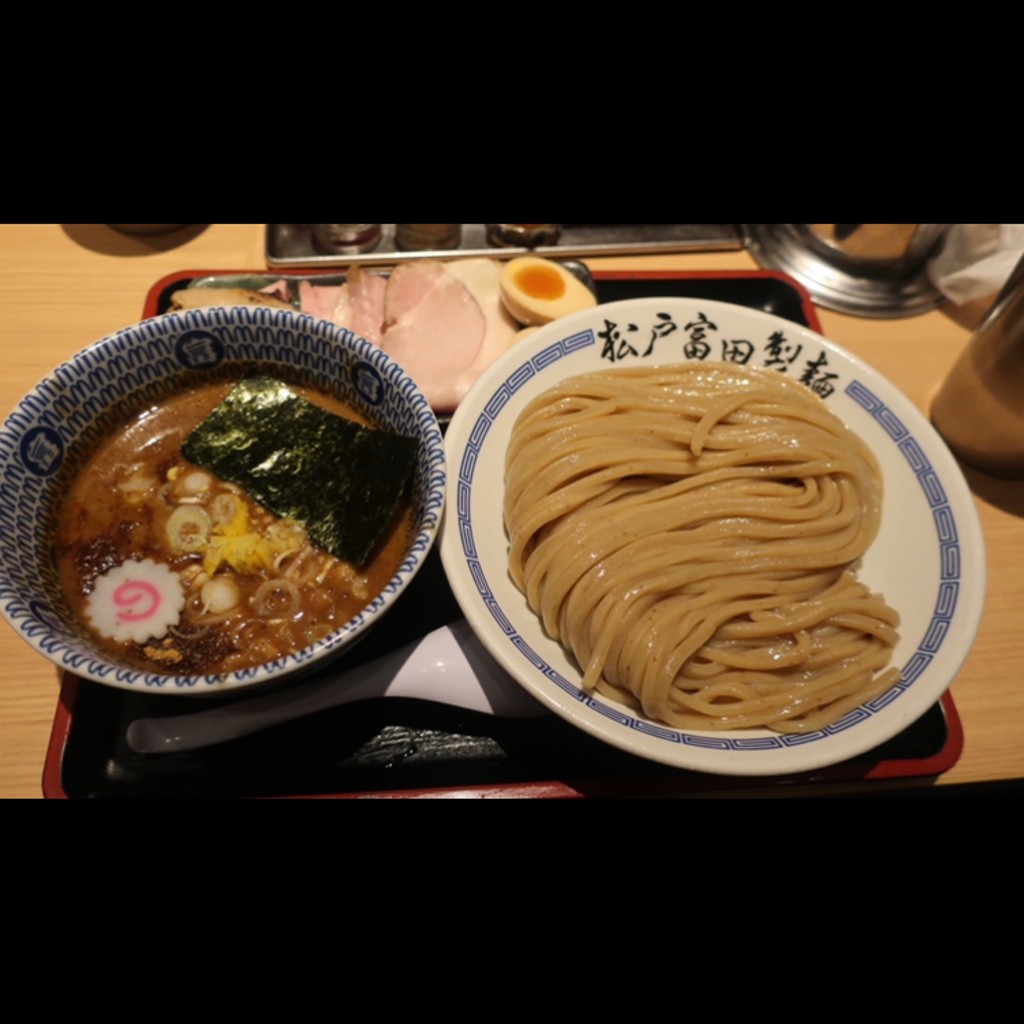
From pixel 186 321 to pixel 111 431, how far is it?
33 centimetres

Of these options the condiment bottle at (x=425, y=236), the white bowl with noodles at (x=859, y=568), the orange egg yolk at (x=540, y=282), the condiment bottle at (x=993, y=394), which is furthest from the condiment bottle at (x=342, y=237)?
the condiment bottle at (x=993, y=394)

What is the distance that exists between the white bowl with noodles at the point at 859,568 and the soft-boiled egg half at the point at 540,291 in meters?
0.31

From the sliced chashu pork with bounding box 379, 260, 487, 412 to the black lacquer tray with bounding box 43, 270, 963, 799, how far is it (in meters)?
0.89

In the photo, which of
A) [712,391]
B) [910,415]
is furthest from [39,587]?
[910,415]

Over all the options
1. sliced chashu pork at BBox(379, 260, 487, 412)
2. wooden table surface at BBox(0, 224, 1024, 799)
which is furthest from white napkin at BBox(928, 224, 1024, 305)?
sliced chashu pork at BBox(379, 260, 487, 412)

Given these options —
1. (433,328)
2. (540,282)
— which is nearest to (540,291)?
(540,282)

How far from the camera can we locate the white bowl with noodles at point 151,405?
137 cm

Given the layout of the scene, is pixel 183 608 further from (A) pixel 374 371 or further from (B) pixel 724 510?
(B) pixel 724 510

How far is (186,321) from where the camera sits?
174 cm

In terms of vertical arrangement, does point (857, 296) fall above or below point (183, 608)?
above

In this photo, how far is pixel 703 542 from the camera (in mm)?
1853

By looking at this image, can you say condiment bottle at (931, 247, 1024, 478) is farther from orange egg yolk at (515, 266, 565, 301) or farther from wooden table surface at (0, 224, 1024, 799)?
orange egg yolk at (515, 266, 565, 301)

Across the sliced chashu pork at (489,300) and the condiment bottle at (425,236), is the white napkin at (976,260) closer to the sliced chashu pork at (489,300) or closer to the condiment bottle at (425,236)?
the sliced chashu pork at (489,300)

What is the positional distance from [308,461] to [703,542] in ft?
3.38
